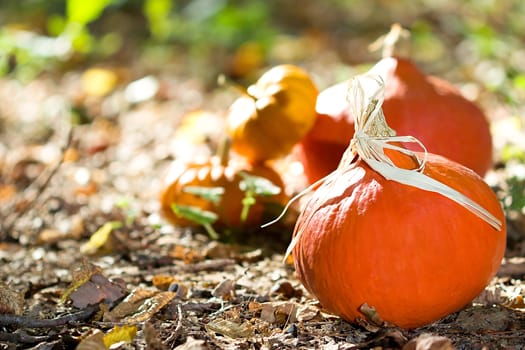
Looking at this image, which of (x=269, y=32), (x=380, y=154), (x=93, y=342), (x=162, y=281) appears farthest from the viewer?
(x=269, y=32)

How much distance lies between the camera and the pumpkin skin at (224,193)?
262 centimetres

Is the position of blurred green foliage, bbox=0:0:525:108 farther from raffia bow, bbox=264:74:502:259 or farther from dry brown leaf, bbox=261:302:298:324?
dry brown leaf, bbox=261:302:298:324

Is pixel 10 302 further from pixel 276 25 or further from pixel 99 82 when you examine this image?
pixel 276 25

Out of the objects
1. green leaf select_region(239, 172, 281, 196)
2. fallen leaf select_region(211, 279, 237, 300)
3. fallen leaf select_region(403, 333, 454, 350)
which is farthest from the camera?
green leaf select_region(239, 172, 281, 196)

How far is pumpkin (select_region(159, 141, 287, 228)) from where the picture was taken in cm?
261

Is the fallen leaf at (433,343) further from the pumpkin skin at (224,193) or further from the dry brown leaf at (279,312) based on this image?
the pumpkin skin at (224,193)

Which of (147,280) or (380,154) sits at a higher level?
(380,154)

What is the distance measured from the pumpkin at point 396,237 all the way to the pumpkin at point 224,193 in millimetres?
805

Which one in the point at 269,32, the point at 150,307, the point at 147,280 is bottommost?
the point at 269,32

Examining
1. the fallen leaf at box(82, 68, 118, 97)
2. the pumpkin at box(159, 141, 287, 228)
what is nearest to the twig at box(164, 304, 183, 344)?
the pumpkin at box(159, 141, 287, 228)

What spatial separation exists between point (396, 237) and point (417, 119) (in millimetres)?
823

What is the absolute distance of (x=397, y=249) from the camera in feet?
5.51

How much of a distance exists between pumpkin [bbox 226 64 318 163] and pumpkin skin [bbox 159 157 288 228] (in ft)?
0.32

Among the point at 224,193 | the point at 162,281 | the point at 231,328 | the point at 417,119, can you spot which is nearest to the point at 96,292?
the point at 162,281
